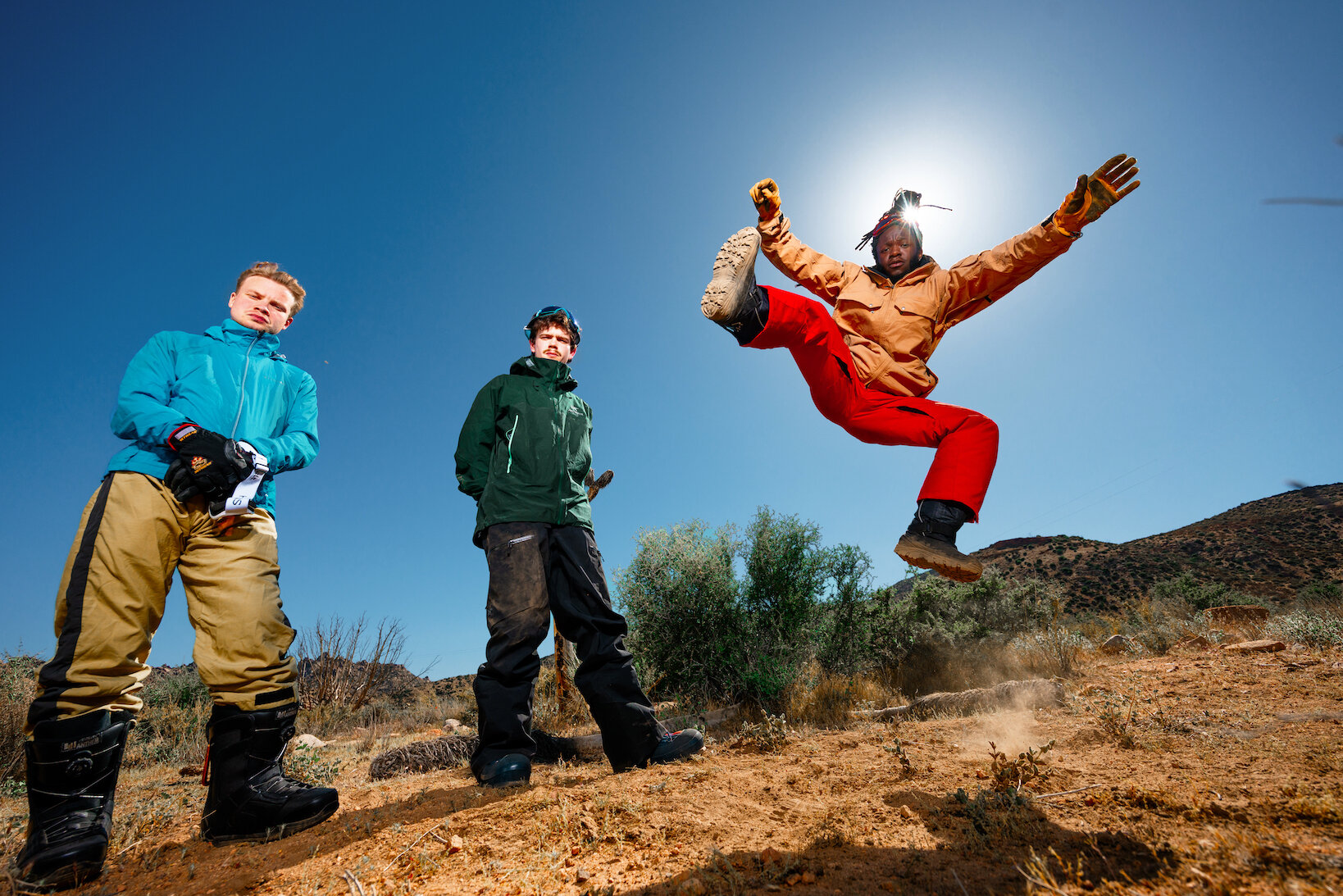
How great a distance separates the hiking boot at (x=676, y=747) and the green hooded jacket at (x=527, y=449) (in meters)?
1.31

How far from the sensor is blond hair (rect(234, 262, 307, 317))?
3062mm

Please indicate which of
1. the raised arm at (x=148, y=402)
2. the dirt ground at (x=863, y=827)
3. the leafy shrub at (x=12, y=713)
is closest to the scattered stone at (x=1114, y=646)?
the dirt ground at (x=863, y=827)

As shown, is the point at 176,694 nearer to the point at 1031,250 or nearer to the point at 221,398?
the point at 221,398

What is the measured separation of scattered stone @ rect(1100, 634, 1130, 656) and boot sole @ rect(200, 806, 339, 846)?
27.0 ft

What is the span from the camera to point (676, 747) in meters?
3.15

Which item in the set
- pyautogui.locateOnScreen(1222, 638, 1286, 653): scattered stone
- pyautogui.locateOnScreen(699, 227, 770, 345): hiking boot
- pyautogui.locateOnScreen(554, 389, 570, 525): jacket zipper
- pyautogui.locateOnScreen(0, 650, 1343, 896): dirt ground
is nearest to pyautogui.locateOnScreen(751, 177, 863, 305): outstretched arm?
pyautogui.locateOnScreen(699, 227, 770, 345): hiking boot

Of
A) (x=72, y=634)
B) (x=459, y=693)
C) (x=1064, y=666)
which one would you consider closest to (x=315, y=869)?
(x=72, y=634)

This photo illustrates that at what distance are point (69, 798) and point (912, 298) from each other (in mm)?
4026

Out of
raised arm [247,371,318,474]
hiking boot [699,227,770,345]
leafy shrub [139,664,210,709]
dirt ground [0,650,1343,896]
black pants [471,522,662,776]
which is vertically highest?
hiking boot [699,227,770,345]

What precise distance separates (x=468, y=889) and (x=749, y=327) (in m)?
2.19

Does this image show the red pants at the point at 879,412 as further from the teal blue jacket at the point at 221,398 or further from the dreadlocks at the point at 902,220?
the teal blue jacket at the point at 221,398

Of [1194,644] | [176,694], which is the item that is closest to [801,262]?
[1194,644]

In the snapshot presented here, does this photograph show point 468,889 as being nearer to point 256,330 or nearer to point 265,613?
point 265,613

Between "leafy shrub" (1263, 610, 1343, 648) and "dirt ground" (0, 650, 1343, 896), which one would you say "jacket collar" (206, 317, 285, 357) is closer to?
"dirt ground" (0, 650, 1343, 896)
